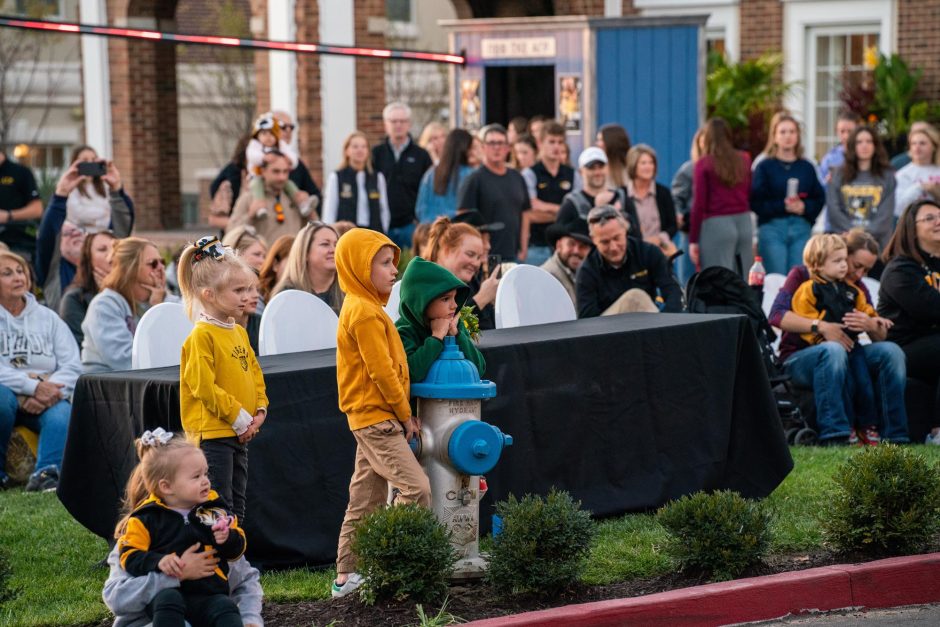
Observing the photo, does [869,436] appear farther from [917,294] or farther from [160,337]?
[160,337]

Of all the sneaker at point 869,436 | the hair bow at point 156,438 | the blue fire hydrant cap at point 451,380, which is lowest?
the sneaker at point 869,436

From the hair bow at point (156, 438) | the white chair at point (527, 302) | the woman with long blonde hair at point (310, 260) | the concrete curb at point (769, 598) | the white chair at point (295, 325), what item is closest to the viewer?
the hair bow at point (156, 438)

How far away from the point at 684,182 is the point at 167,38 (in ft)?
17.8

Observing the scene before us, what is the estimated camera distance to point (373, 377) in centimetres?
566

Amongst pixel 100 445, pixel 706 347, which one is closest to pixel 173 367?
pixel 100 445

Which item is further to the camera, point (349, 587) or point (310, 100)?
point (310, 100)

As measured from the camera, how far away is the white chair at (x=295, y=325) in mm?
7707

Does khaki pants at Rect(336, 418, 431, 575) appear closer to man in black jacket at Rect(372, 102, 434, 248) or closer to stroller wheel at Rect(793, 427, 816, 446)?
stroller wheel at Rect(793, 427, 816, 446)

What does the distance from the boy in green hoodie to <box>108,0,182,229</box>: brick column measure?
50.4 ft

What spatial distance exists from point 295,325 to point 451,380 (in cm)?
207

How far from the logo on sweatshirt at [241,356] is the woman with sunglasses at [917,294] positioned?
5357 mm

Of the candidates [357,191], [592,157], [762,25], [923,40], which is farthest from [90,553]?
[762,25]

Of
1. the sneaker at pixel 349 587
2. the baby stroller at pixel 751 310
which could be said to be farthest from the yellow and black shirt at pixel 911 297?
the sneaker at pixel 349 587

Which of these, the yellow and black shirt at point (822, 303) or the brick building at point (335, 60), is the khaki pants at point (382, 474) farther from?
the brick building at point (335, 60)
